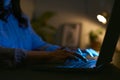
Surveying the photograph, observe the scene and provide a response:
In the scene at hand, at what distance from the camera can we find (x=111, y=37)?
0.63 metres

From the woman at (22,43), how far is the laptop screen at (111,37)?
0.03 meters

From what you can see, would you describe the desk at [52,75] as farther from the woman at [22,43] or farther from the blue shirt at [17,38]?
the blue shirt at [17,38]

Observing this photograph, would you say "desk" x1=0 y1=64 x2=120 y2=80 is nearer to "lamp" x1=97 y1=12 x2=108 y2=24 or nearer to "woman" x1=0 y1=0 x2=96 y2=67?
"woman" x1=0 y1=0 x2=96 y2=67

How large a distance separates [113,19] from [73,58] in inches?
5.4

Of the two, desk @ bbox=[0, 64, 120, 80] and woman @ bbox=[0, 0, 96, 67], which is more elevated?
woman @ bbox=[0, 0, 96, 67]

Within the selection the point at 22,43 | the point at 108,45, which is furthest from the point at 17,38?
the point at 108,45

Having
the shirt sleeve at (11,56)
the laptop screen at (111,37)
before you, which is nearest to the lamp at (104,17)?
the laptop screen at (111,37)

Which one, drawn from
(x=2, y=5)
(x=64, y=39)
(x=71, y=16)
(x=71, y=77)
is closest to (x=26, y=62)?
(x=71, y=77)

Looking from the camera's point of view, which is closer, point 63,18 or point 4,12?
point 4,12

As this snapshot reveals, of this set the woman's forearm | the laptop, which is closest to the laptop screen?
the laptop

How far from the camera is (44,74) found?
24.6 inches

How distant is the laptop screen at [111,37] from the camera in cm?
61

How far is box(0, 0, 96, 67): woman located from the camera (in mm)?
701

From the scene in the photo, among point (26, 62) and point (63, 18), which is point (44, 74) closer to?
point (26, 62)
